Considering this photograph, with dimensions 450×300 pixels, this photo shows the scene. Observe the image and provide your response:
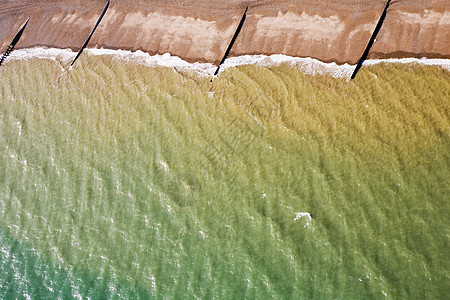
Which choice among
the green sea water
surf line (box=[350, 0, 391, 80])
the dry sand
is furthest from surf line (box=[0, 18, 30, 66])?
surf line (box=[350, 0, 391, 80])

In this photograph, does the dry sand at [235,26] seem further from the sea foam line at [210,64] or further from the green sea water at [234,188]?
the green sea water at [234,188]

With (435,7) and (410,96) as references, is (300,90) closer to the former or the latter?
(410,96)

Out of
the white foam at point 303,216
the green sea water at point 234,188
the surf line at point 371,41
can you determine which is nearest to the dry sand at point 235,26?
the surf line at point 371,41

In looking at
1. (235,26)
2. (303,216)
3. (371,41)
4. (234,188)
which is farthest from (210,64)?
(303,216)

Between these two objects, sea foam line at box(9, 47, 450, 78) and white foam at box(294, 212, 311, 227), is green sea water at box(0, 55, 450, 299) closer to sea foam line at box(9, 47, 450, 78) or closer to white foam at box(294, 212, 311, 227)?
white foam at box(294, 212, 311, 227)

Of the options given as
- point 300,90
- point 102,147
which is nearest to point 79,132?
point 102,147

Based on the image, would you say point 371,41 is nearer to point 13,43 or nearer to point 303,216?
point 303,216
